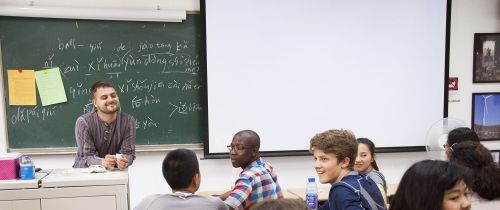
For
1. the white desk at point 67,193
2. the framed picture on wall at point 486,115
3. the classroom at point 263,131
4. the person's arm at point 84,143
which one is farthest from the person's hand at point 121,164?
the framed picture on wall at point 486,115

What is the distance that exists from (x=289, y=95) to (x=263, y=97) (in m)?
0.26

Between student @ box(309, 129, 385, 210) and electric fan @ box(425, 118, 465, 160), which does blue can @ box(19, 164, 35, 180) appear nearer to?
student @ box(309, 129, 385, 210)

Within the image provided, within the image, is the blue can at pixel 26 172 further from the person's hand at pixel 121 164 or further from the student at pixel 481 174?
the student at pixel 481 174

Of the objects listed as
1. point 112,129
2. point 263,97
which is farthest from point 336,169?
point 263,97

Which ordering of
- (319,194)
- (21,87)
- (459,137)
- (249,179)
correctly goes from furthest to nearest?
(21,87)
(319,194)
(459,137)
(249,179)

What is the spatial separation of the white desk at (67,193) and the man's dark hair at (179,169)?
449mm

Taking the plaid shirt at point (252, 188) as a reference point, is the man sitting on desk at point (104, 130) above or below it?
above

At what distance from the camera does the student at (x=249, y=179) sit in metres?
2.29

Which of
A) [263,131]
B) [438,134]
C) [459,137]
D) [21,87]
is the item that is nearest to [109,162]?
[21,87]

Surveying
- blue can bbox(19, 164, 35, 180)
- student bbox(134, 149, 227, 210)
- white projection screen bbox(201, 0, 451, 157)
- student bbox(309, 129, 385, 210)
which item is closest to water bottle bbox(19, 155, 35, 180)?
blue can bbox(19, 164, 35, 180)

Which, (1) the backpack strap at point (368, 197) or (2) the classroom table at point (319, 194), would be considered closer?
(1) the backpack strap at point (368, 197)

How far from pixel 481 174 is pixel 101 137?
2373mm

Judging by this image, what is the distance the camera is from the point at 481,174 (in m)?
1.98

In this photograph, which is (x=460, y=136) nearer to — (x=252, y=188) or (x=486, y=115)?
(x=252, y=188)
